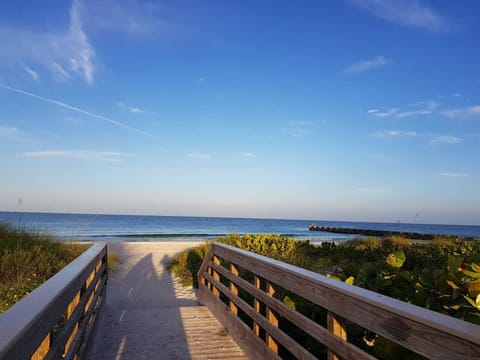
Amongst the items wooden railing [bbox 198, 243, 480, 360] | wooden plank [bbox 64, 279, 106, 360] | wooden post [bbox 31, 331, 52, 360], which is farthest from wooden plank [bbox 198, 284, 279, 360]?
wooden post [bbox 31, 331, 52, 360]

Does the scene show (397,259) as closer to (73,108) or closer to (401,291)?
(401,291)

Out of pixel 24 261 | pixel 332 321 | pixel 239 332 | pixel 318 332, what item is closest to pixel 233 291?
pixel 239 332

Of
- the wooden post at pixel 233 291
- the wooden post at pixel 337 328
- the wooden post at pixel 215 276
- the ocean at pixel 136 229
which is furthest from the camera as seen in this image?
the ocean at pixel 136 229

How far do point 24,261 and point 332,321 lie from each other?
16.6ft

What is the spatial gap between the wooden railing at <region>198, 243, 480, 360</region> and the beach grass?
2.52 m

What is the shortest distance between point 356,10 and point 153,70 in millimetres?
6033

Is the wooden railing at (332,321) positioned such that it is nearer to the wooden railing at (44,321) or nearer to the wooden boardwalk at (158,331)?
the wooden boardwalk at (158,331)

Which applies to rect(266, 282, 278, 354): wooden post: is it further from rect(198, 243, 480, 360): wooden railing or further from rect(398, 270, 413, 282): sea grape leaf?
rect(398, 270, 413, 282): sea grape leaf

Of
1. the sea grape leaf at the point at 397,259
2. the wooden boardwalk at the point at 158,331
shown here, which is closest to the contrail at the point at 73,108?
the wooden boardwalk at the point at 158,331

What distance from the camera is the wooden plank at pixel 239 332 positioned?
3090 millimetres

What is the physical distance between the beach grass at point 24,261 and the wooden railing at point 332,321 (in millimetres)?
2516

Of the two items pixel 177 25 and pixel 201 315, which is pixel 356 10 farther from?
pixel 201 315

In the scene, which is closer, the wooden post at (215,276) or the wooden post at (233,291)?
the wooden post at (233,291)

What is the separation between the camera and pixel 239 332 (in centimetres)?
371
